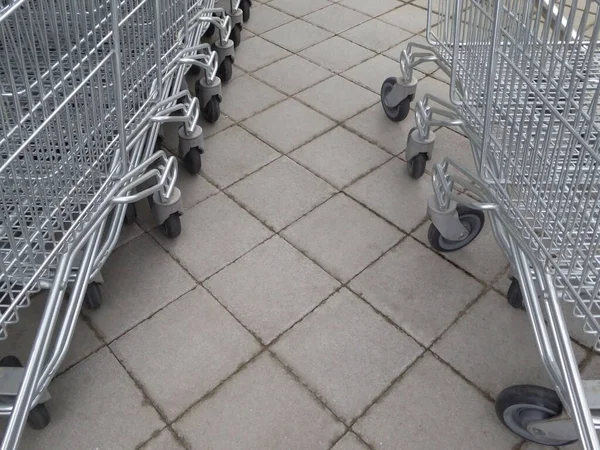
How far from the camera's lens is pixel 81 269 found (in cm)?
181

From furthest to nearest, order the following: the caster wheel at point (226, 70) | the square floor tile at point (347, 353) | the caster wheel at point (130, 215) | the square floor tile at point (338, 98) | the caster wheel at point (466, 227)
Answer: the caster wheel at point (226, 70)
the square floor tile at point (338, 98)
the caster wheel at point (130, 215)
the caster wheel at point (466, 227)
the square floor tile at point (347, 353)

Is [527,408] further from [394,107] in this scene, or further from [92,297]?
[394,107]

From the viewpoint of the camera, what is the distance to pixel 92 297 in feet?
6.95

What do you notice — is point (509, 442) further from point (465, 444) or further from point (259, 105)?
point (259, 105)

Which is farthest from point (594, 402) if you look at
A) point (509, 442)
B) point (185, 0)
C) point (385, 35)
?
point (385, 35)

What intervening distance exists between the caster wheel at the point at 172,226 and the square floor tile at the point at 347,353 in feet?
2.27

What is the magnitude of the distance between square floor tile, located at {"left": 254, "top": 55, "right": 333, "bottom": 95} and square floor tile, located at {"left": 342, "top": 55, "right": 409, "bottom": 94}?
0.16 meters

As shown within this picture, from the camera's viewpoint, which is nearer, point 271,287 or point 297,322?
point 297,322

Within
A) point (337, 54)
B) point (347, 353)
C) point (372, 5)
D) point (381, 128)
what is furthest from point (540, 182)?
point (372, 5)

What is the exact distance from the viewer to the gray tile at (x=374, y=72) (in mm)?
3498

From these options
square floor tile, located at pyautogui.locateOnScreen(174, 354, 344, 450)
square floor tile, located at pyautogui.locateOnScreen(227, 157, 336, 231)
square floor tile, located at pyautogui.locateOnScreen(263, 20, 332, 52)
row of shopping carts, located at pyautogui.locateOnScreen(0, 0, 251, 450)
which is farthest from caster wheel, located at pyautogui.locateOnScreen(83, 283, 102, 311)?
square floor tile, located at pyautogui.locateOnScreen(263, 20, 332, 52)

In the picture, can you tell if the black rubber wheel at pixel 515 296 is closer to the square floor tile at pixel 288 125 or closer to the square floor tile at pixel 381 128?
the square floor tile at pixel 381 128

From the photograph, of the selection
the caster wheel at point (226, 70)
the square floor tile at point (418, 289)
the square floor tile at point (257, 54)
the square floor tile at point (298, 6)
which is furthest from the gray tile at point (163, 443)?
the square floor tile at point (298, 6)

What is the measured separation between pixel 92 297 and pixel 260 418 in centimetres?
78
